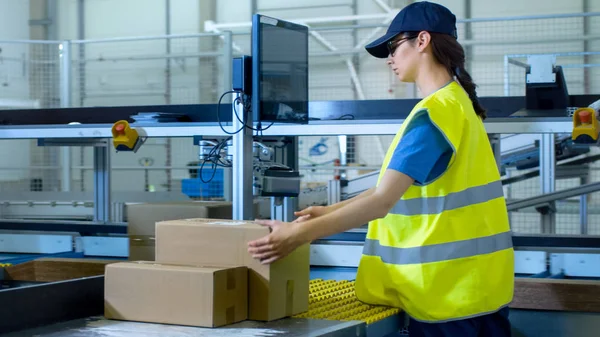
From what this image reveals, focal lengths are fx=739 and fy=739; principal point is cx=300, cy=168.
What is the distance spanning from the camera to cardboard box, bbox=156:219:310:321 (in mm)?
2123

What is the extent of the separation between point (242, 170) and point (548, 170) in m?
4.03

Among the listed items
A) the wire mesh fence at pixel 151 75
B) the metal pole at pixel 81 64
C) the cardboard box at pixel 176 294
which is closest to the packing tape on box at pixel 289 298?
the cardboard box at pixel 176 294

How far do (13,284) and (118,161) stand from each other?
27.8 ft

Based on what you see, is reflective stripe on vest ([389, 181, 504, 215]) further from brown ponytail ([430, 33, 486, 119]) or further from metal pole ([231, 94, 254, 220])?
metal pole ([231, 94, 254, 220])

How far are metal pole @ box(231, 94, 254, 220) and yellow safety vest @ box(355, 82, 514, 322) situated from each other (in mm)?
911

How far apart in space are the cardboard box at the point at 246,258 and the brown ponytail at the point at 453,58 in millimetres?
702

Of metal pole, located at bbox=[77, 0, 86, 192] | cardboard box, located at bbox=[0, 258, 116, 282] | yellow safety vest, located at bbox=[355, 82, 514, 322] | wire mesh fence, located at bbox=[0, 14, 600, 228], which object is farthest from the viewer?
metal pole, located at bbox=[77, 0, 86, 192]

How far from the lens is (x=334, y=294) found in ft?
8.73

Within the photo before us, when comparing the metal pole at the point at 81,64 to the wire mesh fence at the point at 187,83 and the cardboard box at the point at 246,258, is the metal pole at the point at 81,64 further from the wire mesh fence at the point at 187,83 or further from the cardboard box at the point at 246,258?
the cardboard box at the point at 246,258

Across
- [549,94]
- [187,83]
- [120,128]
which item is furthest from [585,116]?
[187,83]

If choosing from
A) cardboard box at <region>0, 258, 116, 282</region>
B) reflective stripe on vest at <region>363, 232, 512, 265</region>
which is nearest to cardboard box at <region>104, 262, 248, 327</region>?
reflective stripe on vest at <region>363, 232, 512, 265</region>

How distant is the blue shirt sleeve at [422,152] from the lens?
6.42 ft

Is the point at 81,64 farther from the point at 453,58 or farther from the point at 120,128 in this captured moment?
the point at 453,58

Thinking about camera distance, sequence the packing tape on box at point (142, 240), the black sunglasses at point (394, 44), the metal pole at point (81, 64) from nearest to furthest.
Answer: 1. the black sunglasses at point (394, 44)
2. the packing tape on box at point (142, 240)
3. the metal pole at point (81, 64)
